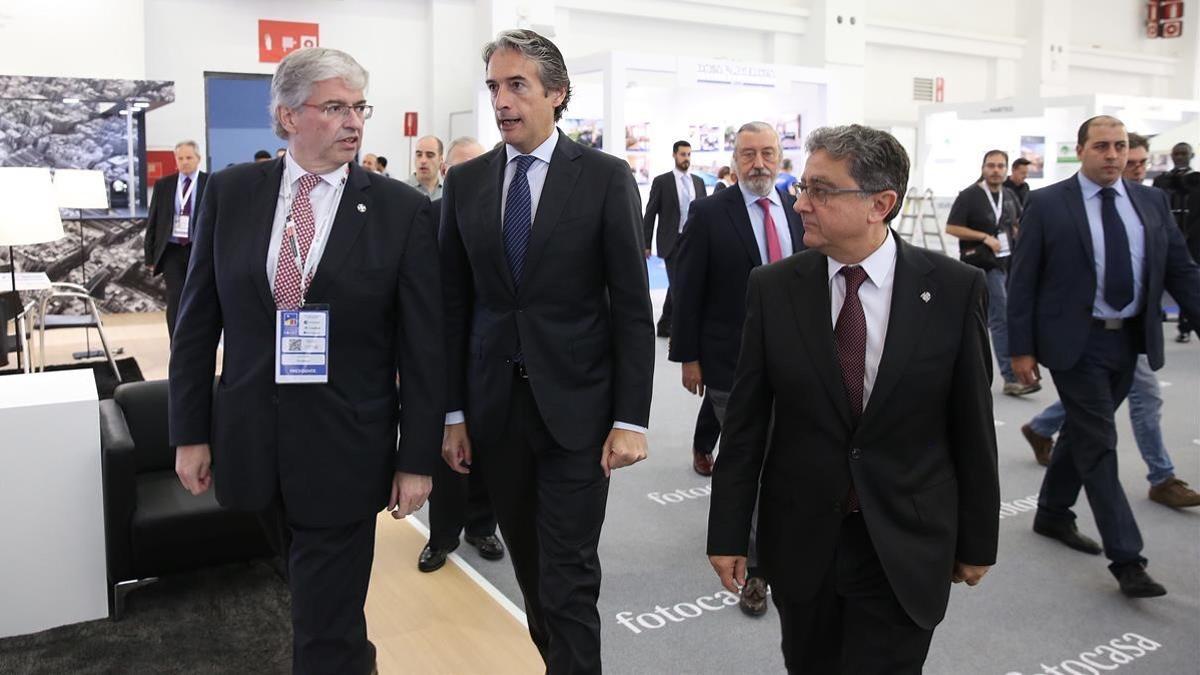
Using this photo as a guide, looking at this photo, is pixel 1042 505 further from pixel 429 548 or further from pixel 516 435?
pixel 516 435

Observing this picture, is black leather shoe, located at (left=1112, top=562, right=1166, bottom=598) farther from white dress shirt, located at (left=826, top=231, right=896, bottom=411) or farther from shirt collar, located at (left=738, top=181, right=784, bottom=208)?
white dress shirt, located at (left=826, top=231, right=896, bottom=411)

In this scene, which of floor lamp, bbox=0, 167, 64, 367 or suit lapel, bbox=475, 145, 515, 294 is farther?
floor lamp, bbox=0, 167, 64, 367

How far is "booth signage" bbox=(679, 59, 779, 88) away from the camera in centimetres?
1158

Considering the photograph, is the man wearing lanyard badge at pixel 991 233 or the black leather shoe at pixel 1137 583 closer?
the black leather shoe at pixel 1137 583

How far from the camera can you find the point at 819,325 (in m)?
1.83

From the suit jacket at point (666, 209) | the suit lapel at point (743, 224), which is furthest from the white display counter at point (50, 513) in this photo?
the suit jacket at point (666, 209)

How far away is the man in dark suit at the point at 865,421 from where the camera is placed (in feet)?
5.92

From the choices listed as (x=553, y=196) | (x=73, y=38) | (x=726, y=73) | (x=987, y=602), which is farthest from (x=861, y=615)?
(x=73, y=38)

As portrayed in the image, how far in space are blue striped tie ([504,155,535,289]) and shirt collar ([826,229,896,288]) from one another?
2.29ft

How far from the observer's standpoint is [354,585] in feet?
7.02

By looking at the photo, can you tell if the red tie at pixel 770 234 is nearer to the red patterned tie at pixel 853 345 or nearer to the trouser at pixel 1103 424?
the trouser at pixel 1103 424

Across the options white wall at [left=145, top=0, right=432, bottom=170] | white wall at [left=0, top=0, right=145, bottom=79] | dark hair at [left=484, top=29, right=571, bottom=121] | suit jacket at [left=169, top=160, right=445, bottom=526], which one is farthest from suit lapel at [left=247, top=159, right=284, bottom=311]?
white wall at [left=145, top=0, right=432, bottom=170]

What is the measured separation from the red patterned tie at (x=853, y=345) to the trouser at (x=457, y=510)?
192 centimetres

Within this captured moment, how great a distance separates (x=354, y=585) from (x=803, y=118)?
11802 millimetres
